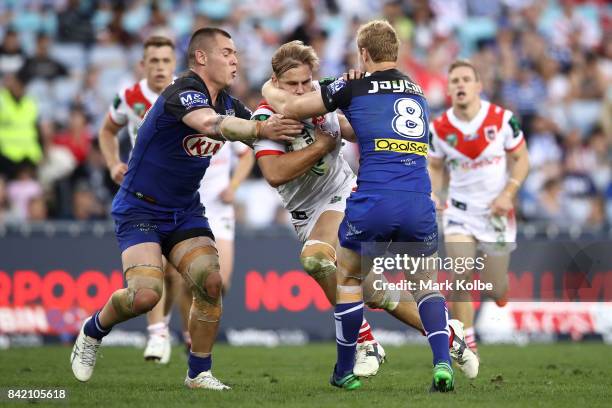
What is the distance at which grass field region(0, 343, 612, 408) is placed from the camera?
812 centimetres

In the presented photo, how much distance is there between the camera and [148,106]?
12.2m

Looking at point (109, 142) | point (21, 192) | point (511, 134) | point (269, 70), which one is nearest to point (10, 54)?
point (21, 192)

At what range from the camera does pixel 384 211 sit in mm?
8234

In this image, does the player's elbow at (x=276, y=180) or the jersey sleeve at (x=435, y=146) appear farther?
the jersey sleeve at (x=435, y=146)

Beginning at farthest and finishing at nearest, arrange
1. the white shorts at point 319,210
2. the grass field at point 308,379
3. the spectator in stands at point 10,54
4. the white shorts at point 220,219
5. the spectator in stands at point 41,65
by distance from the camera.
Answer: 1. the spectator in stands at point 41,65
2. the spectator in stands at point 10,54
3. the white shorts at point 220,219
4. the white shorts at point 319,210
5. the grass field at point 308,379

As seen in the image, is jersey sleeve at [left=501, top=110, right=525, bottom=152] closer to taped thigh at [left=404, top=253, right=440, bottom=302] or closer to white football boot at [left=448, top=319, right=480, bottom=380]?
white football boot at [left=448, top=319, right=480, bottom=380]

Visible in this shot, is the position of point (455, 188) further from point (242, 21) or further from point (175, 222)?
point (242, 21)

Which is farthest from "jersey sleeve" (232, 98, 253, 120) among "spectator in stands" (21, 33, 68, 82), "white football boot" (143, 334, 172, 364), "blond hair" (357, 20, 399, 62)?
"spectator in stands" (21, 33, 68, 82)

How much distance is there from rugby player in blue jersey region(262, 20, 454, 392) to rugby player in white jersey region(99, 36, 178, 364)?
4011 millimetres

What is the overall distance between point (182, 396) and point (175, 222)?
1.54 metres

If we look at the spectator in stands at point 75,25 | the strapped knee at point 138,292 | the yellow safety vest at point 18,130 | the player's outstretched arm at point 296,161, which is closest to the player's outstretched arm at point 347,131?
the player's outstretched arm at point 296,161

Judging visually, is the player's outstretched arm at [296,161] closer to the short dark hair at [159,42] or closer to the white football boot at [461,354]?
the white football boot at [461,354]

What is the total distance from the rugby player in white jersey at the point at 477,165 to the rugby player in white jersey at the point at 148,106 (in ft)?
9.94

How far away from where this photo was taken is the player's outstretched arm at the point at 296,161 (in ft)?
28.7
